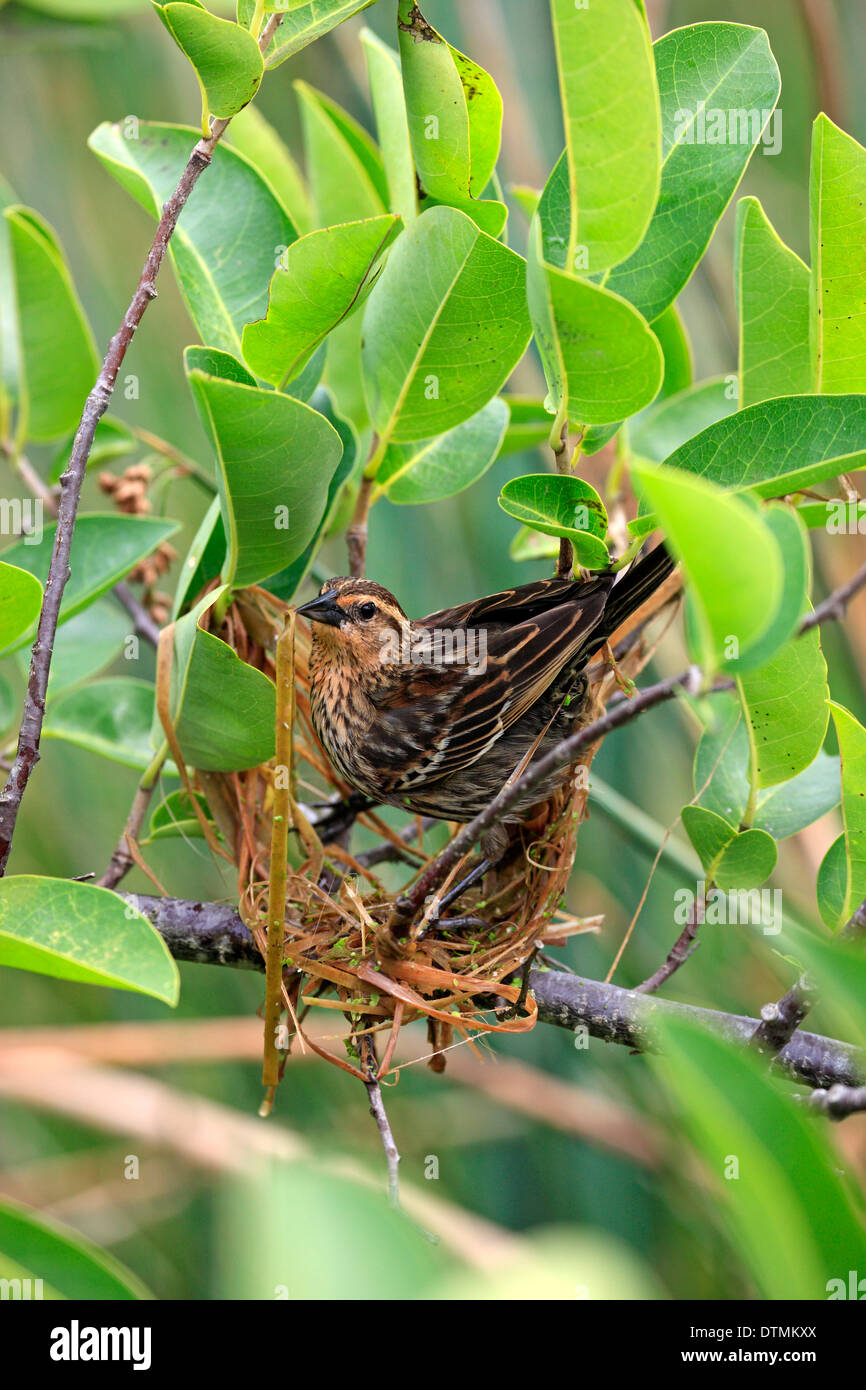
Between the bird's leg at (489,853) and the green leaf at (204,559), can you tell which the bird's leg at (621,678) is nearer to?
the bird's leg at (489,853)

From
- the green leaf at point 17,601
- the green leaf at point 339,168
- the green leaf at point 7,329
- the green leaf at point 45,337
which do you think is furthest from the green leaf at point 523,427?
the green leaf at point 17,601

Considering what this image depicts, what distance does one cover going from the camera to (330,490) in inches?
55.3

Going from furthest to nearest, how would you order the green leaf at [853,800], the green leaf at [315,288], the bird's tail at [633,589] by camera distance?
the bird's tail at [633,589], the green leaf at [315,288], the green leaf at [853,800]

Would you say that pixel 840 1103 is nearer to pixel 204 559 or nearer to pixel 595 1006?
pixel 595 1006

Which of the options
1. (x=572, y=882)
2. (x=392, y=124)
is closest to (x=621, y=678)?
(x=392, y=124)

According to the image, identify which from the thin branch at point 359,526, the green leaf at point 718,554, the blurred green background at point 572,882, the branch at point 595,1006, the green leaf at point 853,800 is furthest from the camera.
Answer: the blurred green background at point 572,882

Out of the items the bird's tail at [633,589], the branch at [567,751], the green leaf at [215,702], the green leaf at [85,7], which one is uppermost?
the green leaf at [85,7]

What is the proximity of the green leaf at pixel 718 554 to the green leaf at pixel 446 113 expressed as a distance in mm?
801

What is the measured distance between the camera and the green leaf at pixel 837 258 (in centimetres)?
108

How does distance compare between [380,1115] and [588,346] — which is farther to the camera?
[380,1115]

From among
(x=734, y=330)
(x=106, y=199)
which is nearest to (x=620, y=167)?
(x=734, y=330)

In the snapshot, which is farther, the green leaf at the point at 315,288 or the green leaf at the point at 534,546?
the green leaf at the point at 534,546

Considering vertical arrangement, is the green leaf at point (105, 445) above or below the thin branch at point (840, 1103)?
above

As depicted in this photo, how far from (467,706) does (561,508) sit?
2.04ft
